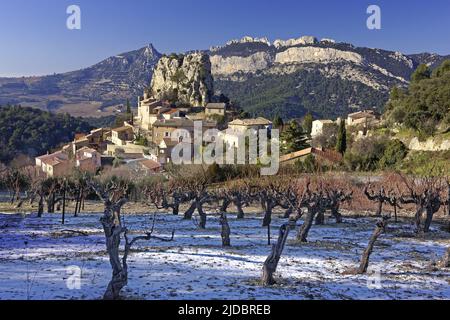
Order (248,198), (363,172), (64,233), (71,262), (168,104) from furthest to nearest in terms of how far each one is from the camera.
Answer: (168,104) < (363,172) < (248,198) < (64,233) < (71,262)

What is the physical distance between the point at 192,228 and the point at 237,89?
158 meters

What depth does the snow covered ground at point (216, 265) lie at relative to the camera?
9.90m

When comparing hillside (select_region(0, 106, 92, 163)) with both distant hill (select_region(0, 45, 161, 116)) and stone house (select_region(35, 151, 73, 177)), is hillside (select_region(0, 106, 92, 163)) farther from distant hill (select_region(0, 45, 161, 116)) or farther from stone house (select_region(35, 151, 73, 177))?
distant hill (select_region(0, 45, 161, 116))

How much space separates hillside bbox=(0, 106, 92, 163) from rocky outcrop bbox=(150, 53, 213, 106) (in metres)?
19.2

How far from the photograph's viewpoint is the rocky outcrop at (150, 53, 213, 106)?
8512 cm

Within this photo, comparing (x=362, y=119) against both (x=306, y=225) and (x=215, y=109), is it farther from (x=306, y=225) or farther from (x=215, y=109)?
(x=306, y=225)

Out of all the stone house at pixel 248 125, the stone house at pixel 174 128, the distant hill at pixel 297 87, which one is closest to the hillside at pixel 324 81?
the distant hill at pixel 297 87

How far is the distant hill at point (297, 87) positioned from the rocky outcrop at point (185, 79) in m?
37.1

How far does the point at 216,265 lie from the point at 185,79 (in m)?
77.6

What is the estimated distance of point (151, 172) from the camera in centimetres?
4441

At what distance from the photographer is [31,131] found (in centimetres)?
6981

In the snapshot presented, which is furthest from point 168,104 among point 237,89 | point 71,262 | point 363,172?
point 237,89
